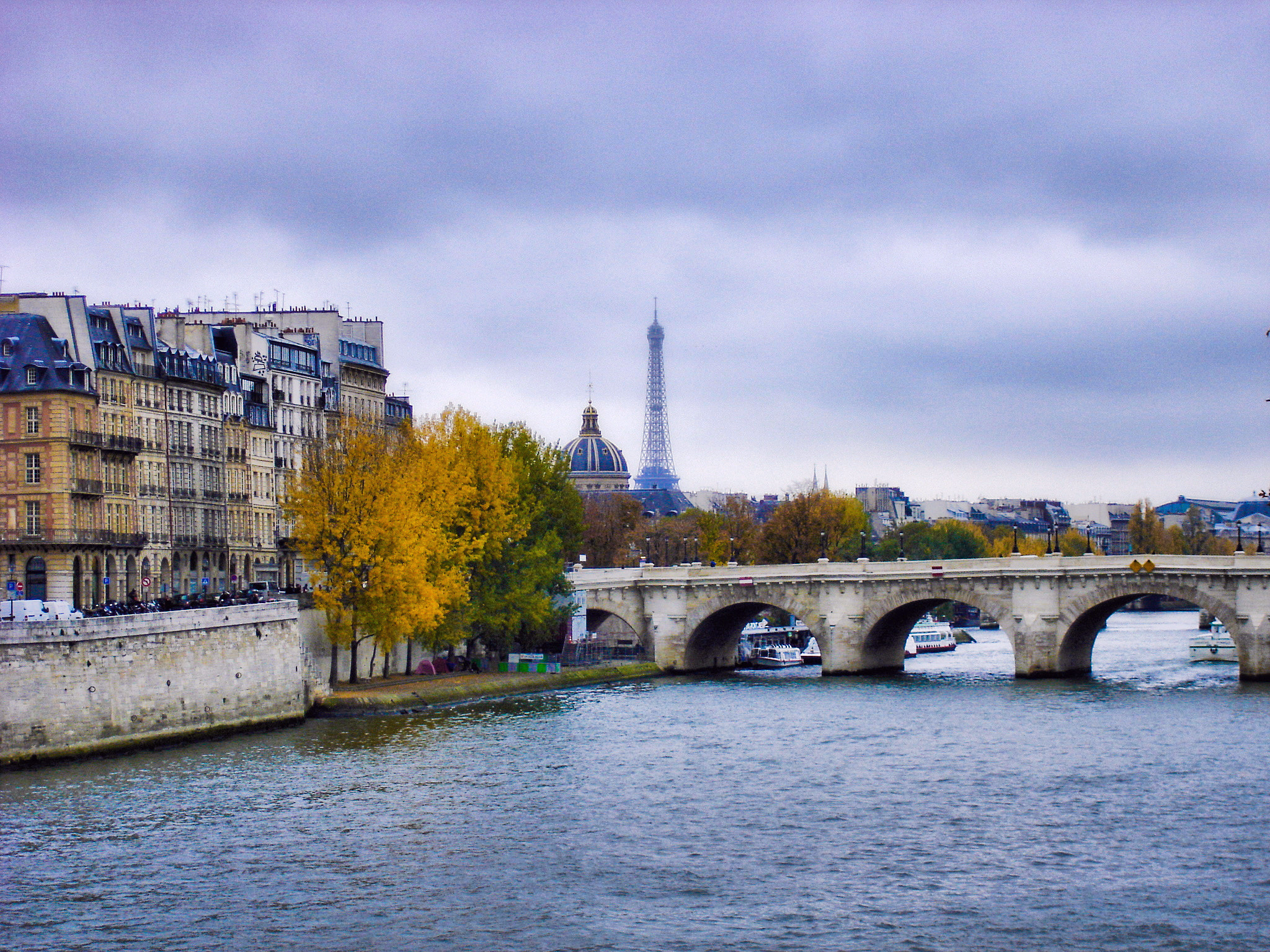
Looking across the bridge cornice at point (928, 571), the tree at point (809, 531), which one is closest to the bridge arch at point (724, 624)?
the bridge cornice at point (928, 571)

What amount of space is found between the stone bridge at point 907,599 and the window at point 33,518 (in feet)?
96.1

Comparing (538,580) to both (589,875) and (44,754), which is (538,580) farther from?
(589,875)

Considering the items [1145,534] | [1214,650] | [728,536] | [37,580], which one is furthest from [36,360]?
[1145,534]

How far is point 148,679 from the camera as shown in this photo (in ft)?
177

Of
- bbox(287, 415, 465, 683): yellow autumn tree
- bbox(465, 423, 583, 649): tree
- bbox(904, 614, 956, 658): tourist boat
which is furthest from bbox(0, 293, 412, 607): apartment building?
bbox(904, 614, 956, 658): tourist boat

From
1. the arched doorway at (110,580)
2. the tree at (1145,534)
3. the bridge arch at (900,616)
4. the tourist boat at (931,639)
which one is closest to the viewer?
the arched doorway at (110,580)

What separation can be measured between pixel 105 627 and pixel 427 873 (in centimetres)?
1832

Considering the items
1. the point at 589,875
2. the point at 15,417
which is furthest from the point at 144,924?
the point at 15,417

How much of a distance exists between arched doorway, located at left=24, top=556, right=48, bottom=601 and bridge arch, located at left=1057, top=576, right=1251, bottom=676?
4196 cm

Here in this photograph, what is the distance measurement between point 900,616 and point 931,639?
95.1ft

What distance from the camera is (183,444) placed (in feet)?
281

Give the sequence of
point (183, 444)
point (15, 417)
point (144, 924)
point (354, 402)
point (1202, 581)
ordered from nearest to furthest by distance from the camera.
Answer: point (144, 924) < point (15, 417) < point (1202, 581) < point (183, 444) < point (354, 402)

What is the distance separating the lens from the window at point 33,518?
71250mm

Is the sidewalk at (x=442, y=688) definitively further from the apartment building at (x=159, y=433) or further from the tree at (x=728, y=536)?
the tree at (x=728, y=536)
